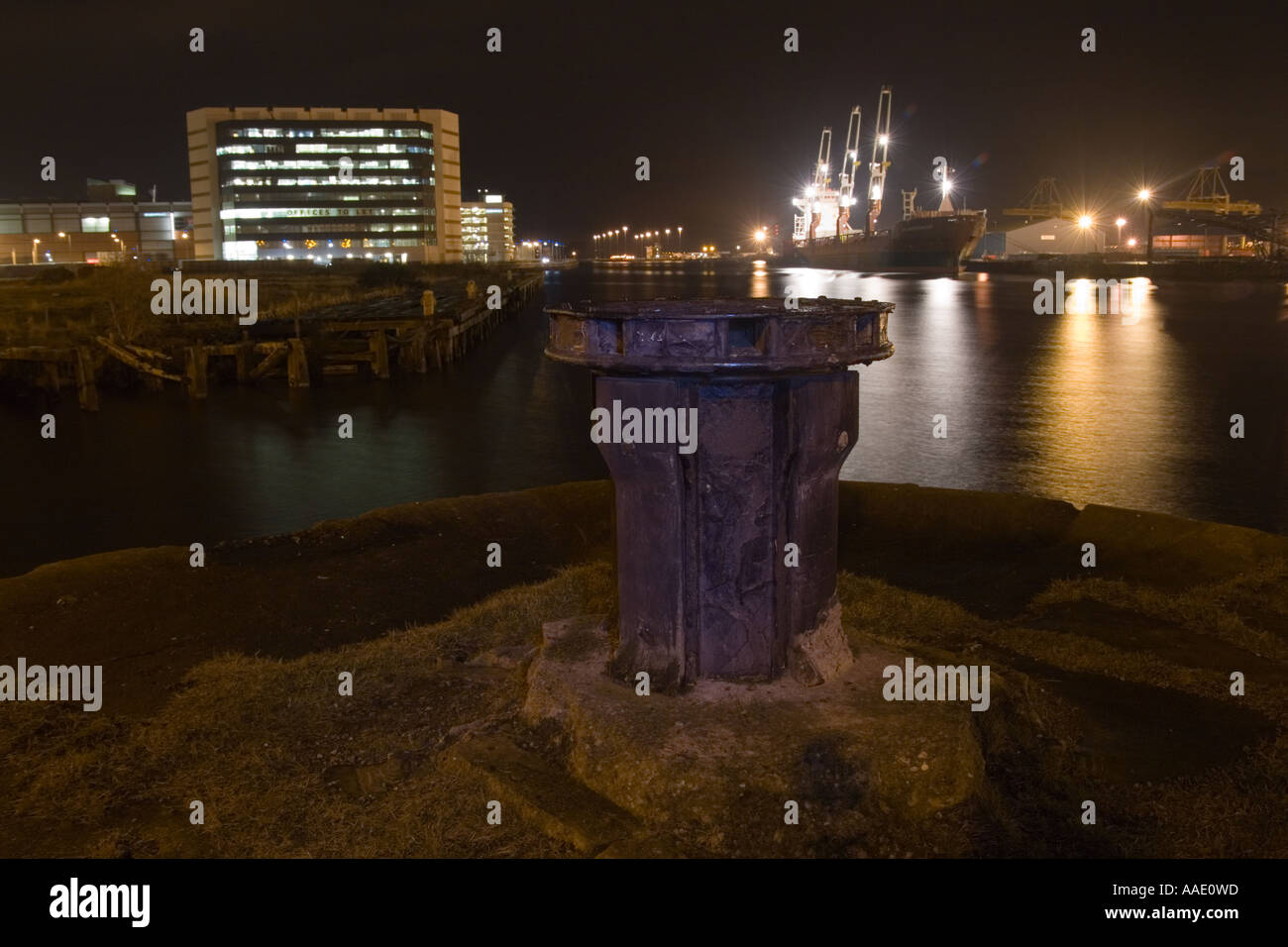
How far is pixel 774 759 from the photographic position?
488 cm

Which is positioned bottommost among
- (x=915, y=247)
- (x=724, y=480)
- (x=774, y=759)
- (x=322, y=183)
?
(x=774, y=759)

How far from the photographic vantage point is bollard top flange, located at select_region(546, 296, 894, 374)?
4988 millimetres

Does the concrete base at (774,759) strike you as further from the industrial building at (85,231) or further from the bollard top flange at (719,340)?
the industrial building at (85,231)

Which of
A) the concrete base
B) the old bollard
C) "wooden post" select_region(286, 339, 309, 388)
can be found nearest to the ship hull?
"wooden post" select_region(286, 339, 309, 388)

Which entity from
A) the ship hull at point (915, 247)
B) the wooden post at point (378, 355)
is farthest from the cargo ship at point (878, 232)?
the wooden post at point (378, 355)

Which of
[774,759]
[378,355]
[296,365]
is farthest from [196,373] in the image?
[774,759]

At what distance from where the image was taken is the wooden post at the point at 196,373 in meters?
29.2

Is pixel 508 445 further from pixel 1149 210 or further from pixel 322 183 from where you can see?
pixel 322 183

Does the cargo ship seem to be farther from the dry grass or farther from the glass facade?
the dry grass

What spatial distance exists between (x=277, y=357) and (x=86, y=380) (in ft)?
17.6

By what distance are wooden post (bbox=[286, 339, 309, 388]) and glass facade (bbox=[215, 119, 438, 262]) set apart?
11302 cm
